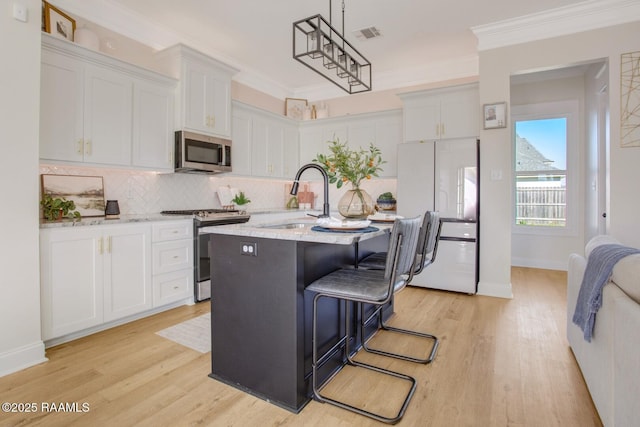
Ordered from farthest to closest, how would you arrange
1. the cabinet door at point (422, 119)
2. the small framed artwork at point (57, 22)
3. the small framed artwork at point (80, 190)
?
the cabinet door at point (422, 119) → the small framed artwork at point (80, 190) → the small framed artwork at point (57, 22)

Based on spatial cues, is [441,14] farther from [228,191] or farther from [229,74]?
[228,191]

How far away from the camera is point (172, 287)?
324 cm

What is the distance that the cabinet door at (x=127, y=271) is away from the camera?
8.87ft

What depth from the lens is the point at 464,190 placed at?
383 centimetres

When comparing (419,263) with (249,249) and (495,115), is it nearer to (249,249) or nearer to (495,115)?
(249,249)

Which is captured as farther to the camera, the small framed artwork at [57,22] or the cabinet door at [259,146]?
the cabinet door at [259,146]

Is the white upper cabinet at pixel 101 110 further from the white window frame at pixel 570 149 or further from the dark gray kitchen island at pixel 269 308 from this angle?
the white window frame at pixel 570 149

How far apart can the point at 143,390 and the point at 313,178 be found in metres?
4.06

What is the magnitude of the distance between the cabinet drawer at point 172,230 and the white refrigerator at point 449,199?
2.49 m

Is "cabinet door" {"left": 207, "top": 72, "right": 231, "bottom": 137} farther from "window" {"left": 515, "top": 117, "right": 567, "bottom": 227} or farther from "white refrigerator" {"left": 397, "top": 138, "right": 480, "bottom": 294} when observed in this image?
"window" {"left": 515, "top": 117, "right": 567, "bottom": 227}

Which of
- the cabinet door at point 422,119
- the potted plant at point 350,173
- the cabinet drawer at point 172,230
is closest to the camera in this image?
the potted plant at point 350,173

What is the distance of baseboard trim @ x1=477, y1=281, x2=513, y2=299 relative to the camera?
3711 mm

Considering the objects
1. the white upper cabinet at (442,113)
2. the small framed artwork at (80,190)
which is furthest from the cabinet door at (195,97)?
the white upper cabinet at (442,113)

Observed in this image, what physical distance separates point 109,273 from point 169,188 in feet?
4.45
